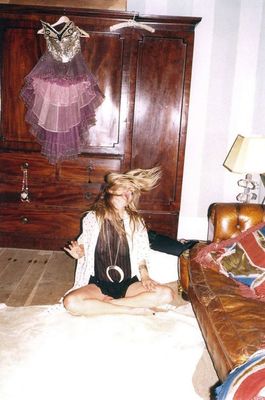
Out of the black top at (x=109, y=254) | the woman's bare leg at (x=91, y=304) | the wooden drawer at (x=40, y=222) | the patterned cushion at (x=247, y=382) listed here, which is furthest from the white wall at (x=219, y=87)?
the patterned cushion at (x=247, y=382)

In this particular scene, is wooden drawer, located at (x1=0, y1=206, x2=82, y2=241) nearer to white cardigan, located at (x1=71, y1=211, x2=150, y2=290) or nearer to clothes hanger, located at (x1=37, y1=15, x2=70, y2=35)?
white cardigan, located at (x1=71, y1=211, x2=150, y2=290)

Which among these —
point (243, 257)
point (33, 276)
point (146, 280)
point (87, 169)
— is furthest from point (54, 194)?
point (243, 257)

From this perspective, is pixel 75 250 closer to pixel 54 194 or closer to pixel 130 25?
pixel 54 194

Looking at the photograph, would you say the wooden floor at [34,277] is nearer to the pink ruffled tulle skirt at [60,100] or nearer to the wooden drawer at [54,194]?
the wooden drawer at [54,194]

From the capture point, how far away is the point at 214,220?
97.4 inches

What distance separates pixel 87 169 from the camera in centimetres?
347

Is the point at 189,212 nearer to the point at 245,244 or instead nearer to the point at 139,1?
the point at 245,244

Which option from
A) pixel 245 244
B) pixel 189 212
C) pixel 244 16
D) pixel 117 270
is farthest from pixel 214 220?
pixel 244 16

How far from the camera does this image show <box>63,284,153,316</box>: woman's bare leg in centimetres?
239

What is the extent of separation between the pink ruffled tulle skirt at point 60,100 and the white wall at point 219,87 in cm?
107

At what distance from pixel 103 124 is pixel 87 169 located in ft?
1.42

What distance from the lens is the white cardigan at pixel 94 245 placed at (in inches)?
98.8

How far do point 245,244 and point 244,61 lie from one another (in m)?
2.32

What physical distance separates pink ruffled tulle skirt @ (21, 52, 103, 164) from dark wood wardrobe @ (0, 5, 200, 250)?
3.5 inches
